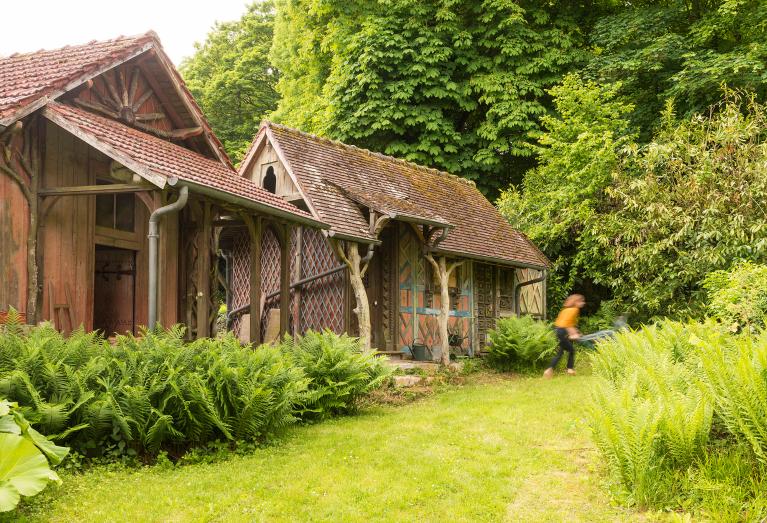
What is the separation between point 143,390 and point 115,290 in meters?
5.15

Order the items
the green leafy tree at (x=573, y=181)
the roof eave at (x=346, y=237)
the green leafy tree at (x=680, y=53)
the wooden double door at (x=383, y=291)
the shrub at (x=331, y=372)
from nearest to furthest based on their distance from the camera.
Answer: the shrub at (x=331, y=372) < the roof eave at (x=346, y=237) < the wooden double door at (x=383, y=291) < the green leafy tree at (x=573, y=181) < the green leafy tree at (x=680, y=53)

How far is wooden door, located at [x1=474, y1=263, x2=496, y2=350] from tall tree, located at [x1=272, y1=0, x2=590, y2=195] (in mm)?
5356

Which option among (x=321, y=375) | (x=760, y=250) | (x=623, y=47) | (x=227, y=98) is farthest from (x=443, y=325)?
(x=227, y=98)

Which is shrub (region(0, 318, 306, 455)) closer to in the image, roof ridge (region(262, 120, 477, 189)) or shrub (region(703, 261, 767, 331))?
shrub (region(703, 261, 767, 331))

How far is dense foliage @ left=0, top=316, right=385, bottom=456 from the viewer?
653cm

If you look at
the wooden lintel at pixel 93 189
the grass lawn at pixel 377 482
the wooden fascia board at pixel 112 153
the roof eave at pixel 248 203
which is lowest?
the grass lawn at pixel 377 482

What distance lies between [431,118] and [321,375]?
1493 cm

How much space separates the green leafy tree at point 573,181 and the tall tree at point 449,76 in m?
1.65

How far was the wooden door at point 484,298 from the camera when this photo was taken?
1827cm

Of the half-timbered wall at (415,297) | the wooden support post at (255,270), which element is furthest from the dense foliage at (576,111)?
the wooden support post at (255,270)

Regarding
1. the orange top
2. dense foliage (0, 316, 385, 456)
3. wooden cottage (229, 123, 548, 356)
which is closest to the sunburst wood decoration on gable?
wooden cottage (229, 123, 548, 356)

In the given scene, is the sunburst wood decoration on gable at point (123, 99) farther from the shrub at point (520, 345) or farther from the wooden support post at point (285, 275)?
the shrub at point (520, 345)

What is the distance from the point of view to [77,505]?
Answer: 5.47m

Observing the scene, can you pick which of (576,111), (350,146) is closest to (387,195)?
(350,146)
